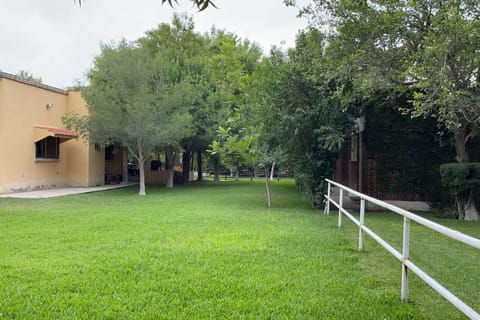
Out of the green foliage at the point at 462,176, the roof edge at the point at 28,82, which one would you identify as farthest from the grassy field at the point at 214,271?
the roof edge at the point at 28,82

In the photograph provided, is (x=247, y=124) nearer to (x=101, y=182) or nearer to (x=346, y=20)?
(x=346, y=20)

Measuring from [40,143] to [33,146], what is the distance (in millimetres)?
769

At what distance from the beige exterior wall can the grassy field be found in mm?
8069

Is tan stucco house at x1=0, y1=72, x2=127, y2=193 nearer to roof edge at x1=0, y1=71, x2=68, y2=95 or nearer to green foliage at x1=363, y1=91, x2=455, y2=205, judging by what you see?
roof edge at x1=0, y1=71, x2=68, y2=95

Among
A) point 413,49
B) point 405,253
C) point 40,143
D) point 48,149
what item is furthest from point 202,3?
point 48,149

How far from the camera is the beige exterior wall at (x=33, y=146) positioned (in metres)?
15.1

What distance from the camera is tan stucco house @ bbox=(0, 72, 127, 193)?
1520cm

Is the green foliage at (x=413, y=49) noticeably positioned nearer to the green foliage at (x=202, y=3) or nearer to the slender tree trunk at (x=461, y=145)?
the slender tree trunk at (x=461, y=145)

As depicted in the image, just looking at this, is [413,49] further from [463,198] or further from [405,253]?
[405,253]

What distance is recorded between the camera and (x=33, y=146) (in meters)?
16.6

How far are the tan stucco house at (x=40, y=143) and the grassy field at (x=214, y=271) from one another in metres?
8.15

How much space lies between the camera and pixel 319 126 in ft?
35.6

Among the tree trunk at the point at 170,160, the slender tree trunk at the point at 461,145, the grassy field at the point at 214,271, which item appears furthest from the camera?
the tree trunk at the point at 170,160

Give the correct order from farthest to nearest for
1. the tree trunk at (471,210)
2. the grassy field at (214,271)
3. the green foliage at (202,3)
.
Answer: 1. the tree trunk at (471,210)
2. the grassy field at (214,271)
3. the green foliage at (202,3)
